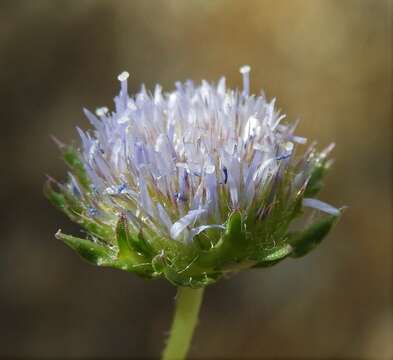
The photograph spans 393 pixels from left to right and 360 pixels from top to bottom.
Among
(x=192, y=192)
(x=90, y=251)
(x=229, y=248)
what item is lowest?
(x=90, y=251)

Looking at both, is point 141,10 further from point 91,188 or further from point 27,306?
point 91,188

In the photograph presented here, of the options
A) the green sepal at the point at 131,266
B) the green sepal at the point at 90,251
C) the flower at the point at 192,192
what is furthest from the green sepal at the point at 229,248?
the green sepal at the point at 90,251

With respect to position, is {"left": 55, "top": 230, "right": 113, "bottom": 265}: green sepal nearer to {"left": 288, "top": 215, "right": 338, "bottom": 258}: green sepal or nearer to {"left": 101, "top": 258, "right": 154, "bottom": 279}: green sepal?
{"left": 101, "top": 258, "right": 154, "bottom": 279}: green sepal

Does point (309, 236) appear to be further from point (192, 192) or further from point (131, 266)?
point (131, 266)

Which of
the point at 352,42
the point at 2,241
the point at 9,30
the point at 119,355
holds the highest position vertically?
the point at 352,42

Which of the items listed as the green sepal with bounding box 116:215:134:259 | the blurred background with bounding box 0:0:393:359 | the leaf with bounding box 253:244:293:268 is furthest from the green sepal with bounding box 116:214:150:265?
the blurred background with bounding box 0:0:393:359

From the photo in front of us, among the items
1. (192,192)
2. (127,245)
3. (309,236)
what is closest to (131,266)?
(127,245)

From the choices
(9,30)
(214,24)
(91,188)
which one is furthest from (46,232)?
(91,188)
